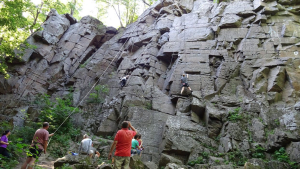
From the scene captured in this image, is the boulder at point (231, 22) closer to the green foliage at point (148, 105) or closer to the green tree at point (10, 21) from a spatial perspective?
the green foliage at point (148, 105)

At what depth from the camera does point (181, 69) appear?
1336 centimetres

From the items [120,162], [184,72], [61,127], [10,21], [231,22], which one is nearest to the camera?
[120,162]

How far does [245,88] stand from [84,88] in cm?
1126

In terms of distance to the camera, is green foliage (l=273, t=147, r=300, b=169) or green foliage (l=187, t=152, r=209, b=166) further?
green foliage (l=187, t=152, r=209, b=166)

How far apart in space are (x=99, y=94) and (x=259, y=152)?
1034 cm

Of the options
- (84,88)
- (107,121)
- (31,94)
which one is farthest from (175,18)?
(31,94)

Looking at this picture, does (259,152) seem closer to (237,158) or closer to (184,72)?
(237,158)

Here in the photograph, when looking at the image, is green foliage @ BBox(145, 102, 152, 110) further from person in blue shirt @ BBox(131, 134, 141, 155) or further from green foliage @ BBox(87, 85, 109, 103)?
person in blue shirt @ BBox(131, 134, 141, 155)

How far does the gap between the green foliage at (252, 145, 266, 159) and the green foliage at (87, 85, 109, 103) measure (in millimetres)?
9525

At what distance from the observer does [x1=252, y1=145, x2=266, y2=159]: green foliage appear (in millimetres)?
8023

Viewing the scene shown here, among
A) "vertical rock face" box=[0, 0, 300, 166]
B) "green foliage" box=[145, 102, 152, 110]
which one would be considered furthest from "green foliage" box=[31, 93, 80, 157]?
"green foliage" box=[145, 102, 152, 110]

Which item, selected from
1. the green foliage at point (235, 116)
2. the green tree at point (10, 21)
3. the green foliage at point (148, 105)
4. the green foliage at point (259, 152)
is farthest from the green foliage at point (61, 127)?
the green foliage at point (259, 152)

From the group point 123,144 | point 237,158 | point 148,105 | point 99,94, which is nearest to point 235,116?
point 237,158

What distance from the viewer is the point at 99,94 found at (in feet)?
47.6
